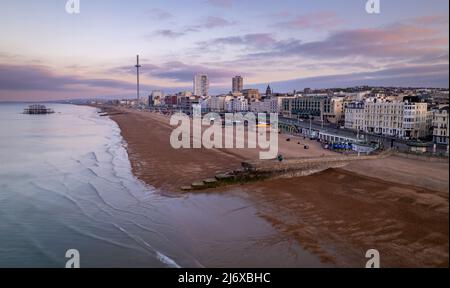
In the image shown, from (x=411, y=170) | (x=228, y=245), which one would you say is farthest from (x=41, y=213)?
(x=411, y=170)

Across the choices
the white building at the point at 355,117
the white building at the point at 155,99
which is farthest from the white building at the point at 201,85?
the white building at the point at 355,117

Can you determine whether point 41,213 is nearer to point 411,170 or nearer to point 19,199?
point 19,199

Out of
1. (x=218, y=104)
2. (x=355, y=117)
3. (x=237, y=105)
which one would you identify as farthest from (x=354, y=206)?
(x=218, y=104)

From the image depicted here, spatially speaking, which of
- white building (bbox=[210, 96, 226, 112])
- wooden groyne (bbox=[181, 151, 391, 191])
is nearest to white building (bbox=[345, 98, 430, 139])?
wooden groyne (bbox=[181, 151, 391, 191])

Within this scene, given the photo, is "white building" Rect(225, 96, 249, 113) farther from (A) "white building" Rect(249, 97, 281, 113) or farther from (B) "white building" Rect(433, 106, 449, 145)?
(B) "white building" Rect(433, 106, 449, 145)

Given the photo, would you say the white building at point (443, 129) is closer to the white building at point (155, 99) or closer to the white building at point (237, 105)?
the white building at point (237, 105)

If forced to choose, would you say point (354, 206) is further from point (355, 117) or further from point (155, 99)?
point (155, 99)
